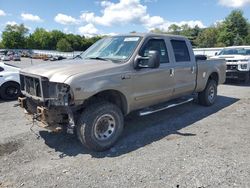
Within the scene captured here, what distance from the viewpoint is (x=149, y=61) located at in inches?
185

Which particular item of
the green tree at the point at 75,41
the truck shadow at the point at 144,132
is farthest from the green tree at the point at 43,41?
the truck shadow at the point at 144,132

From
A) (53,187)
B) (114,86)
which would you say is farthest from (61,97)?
(53,187)

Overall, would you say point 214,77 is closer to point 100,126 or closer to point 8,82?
point 100,126

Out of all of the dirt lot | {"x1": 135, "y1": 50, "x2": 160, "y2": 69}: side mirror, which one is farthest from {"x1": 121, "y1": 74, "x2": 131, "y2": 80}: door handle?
the dirt lot

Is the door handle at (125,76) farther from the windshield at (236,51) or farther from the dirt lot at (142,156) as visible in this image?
the windshield at (236,51)

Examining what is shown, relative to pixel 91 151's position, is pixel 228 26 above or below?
above

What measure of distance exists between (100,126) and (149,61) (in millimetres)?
1438

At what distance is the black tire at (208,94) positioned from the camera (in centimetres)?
761

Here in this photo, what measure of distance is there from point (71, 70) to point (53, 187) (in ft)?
5.91

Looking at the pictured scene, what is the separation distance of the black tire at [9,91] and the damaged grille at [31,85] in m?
4.45

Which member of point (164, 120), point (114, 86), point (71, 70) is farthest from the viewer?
point (164, 120)

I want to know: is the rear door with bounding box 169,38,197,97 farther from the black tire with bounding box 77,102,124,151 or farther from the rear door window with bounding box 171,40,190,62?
the black tire with bounding box 77,102,124,151

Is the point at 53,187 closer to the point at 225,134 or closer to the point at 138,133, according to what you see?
the point at 138,133

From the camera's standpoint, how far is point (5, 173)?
3934 mm
